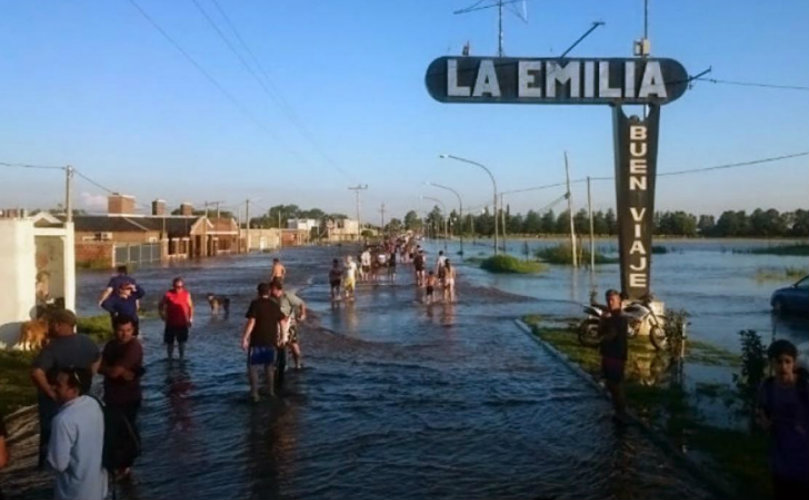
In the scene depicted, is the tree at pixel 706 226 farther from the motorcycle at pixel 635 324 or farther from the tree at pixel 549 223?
the motorcycle at pixel 635 324

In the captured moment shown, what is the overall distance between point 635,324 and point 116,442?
13414 mm

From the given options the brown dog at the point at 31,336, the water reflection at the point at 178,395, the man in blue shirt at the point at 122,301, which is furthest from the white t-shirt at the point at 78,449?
the brown dog at the point at 31,336

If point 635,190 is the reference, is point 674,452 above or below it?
below

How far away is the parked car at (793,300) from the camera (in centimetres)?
2430

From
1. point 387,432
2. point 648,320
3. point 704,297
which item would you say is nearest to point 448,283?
point 704,297

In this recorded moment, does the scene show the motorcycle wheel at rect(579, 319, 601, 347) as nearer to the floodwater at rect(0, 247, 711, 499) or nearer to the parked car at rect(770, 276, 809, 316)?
the floodwater at rect(0, 247, 711, 499)

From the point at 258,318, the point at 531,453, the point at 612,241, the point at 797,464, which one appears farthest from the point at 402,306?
the point at 612,241

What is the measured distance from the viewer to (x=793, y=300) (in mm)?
24734

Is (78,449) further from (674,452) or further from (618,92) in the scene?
(618,92)

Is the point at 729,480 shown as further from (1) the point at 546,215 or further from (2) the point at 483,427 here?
(1) the point at 546,215

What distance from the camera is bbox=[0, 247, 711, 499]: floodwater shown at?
714 cm

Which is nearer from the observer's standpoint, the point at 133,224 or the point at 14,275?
the point at 14,275

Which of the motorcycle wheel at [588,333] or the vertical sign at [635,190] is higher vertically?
the vertical sign at [635,190]

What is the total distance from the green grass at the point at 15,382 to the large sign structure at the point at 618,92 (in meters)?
9.07
